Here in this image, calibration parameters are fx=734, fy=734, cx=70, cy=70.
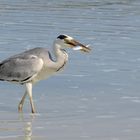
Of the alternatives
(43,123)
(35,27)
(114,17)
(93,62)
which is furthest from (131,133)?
(114,17)

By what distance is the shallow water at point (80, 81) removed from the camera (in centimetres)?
914

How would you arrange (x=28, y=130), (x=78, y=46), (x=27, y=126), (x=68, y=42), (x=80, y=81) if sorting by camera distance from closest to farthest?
(x=28, y=130) → (x=27, y=126) → (x=78, y=46) → (x=68, y=42) → (x=80, y=81)

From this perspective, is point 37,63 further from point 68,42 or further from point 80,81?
point 80,81

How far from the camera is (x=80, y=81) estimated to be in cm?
1220

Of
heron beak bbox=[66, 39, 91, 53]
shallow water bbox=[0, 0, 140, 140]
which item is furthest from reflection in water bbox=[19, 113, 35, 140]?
heron beak bbox=[66, 39, 91, 53]

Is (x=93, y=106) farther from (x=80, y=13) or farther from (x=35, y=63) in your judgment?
(x=80, y=13)

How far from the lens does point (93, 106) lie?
1049cm

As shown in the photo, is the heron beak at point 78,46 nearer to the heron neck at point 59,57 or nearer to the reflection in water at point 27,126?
the heron neck at point 59,57

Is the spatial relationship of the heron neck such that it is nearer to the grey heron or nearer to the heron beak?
the grey heron

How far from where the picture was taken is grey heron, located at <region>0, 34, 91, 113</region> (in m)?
10.5

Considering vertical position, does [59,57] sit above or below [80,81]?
above

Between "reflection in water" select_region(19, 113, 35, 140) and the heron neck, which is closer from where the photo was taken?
"reflection in water" select_region(19, 113, 35, 140)

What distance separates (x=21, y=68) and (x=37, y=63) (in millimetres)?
314

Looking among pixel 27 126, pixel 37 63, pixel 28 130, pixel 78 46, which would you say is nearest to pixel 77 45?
pixel 78 46
